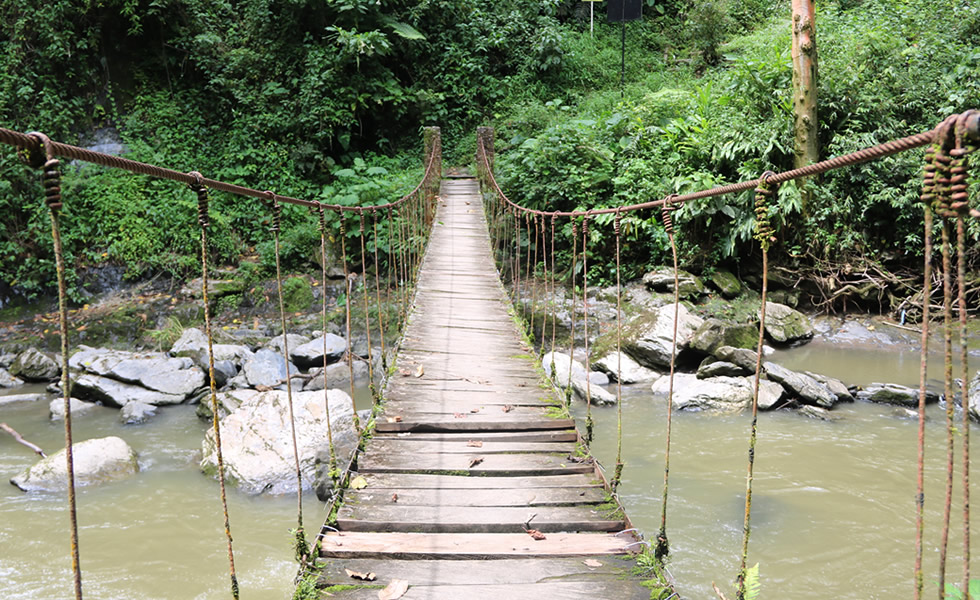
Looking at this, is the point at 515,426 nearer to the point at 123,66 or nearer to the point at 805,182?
the point at 805,182

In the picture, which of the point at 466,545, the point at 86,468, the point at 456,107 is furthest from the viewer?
the point at 456,107

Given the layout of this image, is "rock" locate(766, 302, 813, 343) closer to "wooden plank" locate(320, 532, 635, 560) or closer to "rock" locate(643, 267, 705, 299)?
"rock" locate(643, 267, 705, 299)

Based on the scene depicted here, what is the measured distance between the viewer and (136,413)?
439 centimetres

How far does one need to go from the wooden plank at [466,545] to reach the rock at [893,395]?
3317 millimetres

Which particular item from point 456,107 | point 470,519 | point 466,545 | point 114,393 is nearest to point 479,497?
point 470,519

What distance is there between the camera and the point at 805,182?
5.46m

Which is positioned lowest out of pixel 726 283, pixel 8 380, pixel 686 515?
pixel 686 515

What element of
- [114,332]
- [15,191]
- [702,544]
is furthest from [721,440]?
[15,191]

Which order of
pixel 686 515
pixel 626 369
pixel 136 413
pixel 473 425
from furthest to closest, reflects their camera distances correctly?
pixel 626 369
pixel 136 413
pixel 686 515
pixel 473 425

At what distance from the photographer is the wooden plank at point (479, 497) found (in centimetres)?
176

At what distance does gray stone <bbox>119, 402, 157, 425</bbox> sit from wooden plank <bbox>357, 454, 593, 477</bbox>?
314 cm

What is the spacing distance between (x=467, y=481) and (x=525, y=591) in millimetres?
534

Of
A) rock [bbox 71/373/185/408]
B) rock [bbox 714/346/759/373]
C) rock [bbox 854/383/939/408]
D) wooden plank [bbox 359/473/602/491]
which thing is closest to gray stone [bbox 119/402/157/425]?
rock [bbox 71/373/185/408]

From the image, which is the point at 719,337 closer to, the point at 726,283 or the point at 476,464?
the point at 726,283
